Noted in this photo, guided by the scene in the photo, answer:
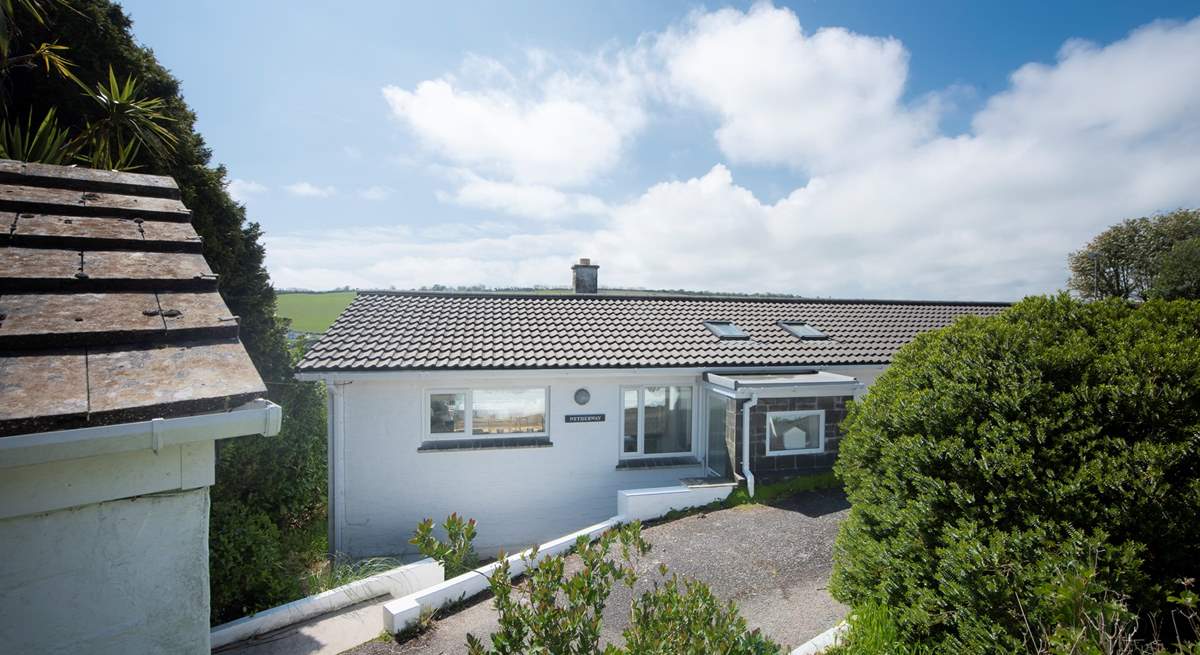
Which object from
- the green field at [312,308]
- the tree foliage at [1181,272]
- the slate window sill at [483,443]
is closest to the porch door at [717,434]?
the slate window sill at [483,443]

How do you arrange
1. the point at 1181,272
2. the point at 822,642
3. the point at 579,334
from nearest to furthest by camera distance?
the point at 822,642 → the point at 579,334 → the point at 1181,272

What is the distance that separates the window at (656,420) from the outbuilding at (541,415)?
0.08ft

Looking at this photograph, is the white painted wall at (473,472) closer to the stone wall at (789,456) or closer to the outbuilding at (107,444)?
the stone wall at (789,456)

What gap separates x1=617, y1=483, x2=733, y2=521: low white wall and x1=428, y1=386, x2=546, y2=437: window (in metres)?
2.36

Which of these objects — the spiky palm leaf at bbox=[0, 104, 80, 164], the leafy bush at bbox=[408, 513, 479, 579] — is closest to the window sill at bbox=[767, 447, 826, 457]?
the leafy bush at bbox=[408, 513, 479, 579]

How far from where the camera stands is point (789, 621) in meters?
5.92

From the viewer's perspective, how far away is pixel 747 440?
10.6m

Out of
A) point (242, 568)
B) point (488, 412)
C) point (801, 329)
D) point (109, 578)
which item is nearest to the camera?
point (109, 578)

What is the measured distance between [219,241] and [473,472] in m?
→ 6.27

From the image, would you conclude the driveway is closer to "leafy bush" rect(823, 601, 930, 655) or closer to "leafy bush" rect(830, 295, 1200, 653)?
"leafy bush" rect(823, 601, 930, 655)

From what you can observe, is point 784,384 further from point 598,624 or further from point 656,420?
point 598,624

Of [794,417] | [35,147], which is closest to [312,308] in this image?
[35,147]

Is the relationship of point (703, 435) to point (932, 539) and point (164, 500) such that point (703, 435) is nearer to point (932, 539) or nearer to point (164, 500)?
point (932, 539)

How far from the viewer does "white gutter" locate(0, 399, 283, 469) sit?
178 centimetres
